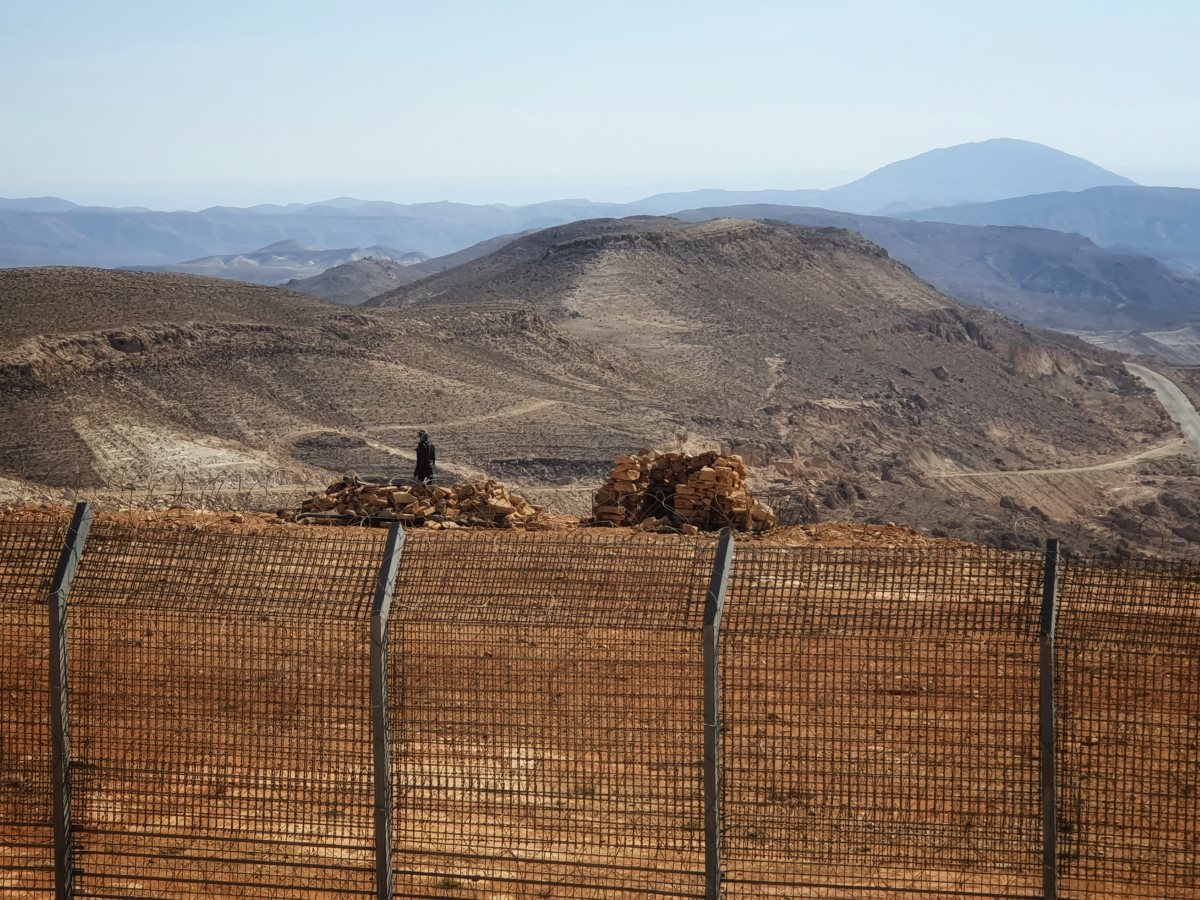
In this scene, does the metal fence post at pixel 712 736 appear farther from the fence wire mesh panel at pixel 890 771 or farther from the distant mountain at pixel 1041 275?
the distant mountain at pixel 1041 275

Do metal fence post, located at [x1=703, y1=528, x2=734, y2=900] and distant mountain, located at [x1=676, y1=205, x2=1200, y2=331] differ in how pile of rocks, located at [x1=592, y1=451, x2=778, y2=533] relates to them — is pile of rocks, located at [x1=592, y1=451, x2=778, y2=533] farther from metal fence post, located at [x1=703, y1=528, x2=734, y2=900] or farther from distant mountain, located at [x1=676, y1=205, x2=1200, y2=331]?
distant mountain, located at [x1=676, y1=205, x2=1200, y2=331]

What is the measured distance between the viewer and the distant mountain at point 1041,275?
12262 cm

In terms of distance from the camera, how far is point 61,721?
20.3 feet

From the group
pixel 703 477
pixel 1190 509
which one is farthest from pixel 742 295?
pixel 703 477

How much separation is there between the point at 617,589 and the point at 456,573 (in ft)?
2.71

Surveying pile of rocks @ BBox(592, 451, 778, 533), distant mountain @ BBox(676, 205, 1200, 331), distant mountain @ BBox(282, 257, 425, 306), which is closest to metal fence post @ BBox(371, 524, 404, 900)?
pile of rocks @ BBox(592, 451, 778, 533)

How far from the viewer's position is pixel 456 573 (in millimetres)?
6387

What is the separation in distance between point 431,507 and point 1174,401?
4891 cm

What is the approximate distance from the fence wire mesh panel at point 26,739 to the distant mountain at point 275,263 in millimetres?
137389

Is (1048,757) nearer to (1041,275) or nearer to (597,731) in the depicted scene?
(597,731)

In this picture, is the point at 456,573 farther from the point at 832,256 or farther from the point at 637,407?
the point at 832,256

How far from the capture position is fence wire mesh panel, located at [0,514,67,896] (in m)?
6.57

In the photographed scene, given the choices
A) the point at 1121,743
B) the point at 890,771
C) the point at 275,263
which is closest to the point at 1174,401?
the point at 1121,743

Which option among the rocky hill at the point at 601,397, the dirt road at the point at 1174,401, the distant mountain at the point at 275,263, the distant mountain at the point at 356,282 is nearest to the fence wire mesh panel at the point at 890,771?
the rocky hill at the point at 601,397
